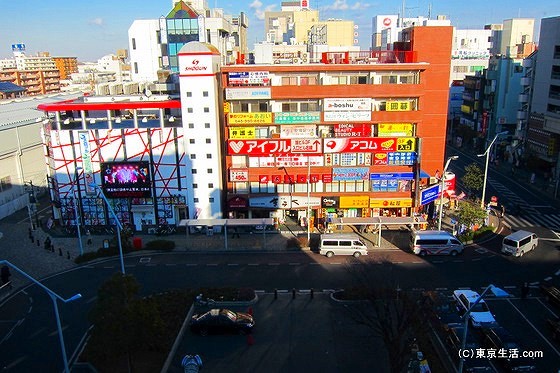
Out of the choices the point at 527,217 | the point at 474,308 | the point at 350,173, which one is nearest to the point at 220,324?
the point at 474,308

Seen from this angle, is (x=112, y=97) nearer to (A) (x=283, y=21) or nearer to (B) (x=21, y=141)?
(B) (x=21, y=141)

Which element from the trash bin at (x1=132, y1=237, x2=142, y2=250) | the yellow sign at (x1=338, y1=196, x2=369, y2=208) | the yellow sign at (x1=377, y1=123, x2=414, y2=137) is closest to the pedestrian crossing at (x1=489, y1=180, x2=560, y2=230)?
the yellow sign at (x1=377, y1=123, x2=414, y2=137)

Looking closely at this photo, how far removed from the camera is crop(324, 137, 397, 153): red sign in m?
45.6

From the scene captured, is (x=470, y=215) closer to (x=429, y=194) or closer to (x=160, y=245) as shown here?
(x=429, y=194)

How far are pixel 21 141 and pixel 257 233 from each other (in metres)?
36.4

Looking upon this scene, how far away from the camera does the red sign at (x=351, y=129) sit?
150ft

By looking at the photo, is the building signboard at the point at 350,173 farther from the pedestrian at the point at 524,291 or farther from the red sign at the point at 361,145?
the pedestrian at the point at 524,291

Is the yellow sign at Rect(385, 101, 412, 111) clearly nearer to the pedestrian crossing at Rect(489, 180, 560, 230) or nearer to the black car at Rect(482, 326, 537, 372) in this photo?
the pedestrian crossing at Rect(489, 180, 560, 230)

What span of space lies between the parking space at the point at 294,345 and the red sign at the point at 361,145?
1823 cm

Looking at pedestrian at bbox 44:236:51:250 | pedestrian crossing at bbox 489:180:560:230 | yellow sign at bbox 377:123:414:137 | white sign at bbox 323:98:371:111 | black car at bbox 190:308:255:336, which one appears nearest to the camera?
black car at bbox 190:308:255:336

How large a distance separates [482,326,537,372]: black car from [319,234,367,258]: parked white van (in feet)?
46.8

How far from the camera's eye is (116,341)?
22953 mm

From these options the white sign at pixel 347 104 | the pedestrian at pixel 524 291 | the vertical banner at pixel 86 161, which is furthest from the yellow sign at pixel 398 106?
the vertical banner at pixel 86 161

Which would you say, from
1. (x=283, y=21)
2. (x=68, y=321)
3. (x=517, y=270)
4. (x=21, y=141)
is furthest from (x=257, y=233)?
(x=283, y=21)
